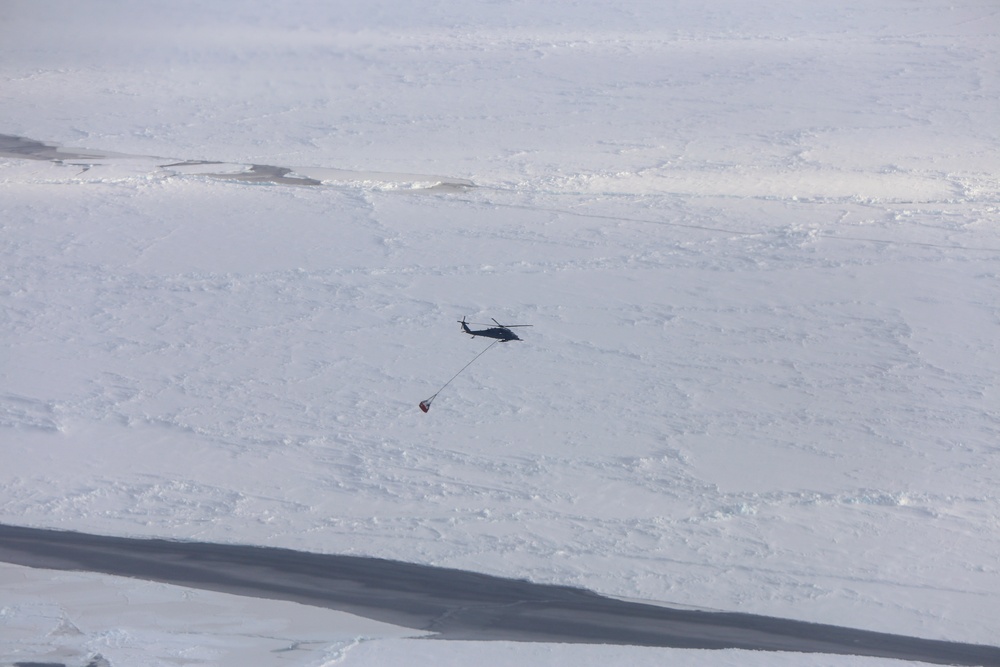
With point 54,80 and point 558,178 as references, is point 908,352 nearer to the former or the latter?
point 558,178

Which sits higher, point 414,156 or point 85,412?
point 414,156

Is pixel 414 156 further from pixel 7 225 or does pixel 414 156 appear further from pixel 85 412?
pixel 85 412

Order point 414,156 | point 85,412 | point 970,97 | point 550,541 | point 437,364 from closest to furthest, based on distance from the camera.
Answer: point 550,541 < point 85,412 < point 437,364 < point 414,156 < point 970,97

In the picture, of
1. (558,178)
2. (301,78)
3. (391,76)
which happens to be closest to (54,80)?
(301,78)

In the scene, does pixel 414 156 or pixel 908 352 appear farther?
pixel 414 156

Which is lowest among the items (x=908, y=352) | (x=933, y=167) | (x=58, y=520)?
(x=58, y=520)

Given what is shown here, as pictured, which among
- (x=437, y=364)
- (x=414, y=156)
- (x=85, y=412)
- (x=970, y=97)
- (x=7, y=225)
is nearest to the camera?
(x=85, y=412)

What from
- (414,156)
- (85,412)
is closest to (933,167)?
(414,156)
